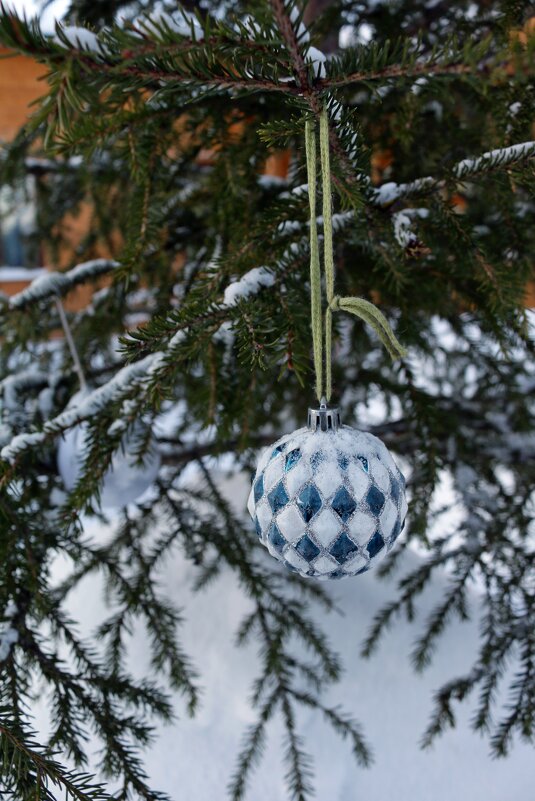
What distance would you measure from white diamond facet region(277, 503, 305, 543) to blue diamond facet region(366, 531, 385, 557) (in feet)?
0.22

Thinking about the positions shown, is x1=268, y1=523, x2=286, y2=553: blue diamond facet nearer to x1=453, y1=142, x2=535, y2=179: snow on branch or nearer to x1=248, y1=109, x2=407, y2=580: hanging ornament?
x1=248, y1=109, x2=407, y2=580: hanging ornament

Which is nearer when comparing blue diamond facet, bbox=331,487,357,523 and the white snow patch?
blue diamond facet, bbox=331,487,357,523

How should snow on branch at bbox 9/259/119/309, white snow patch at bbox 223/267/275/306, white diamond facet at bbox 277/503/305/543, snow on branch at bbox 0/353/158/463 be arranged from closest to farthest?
white diamond facet at bbox 277/503/305/543 < white snow patch at bbox 223/267/275/306 < snow on branch at bbox 0/353/158/463 < snow on branch at bbox 9/259/119/309

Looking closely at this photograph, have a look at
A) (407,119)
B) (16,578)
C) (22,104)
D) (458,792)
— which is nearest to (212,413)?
(16,578)

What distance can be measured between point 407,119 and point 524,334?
33 cm

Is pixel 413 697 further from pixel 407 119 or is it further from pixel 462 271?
pixel 407 119

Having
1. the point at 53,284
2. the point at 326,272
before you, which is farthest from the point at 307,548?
the point at 53,284

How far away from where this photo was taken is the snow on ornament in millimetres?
853

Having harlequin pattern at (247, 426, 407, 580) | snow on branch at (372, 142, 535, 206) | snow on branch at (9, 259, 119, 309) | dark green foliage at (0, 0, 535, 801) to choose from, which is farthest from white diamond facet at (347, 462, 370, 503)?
snow on branch at (9, 259, 119, 309)

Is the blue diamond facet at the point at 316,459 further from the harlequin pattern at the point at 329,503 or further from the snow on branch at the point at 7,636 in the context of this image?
the snow on branch at the point at 7,636

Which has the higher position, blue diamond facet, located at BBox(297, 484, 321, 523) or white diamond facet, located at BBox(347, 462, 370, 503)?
white diamond facet, located at BBox(347, 462, 370, 503)

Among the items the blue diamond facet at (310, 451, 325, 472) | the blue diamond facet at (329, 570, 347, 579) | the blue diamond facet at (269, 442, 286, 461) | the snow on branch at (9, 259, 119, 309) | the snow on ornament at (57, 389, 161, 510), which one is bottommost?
the blue diamond facet at (329, 570, 347, 579)

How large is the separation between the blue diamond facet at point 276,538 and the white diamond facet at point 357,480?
0.27 ft

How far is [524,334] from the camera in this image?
78cm
